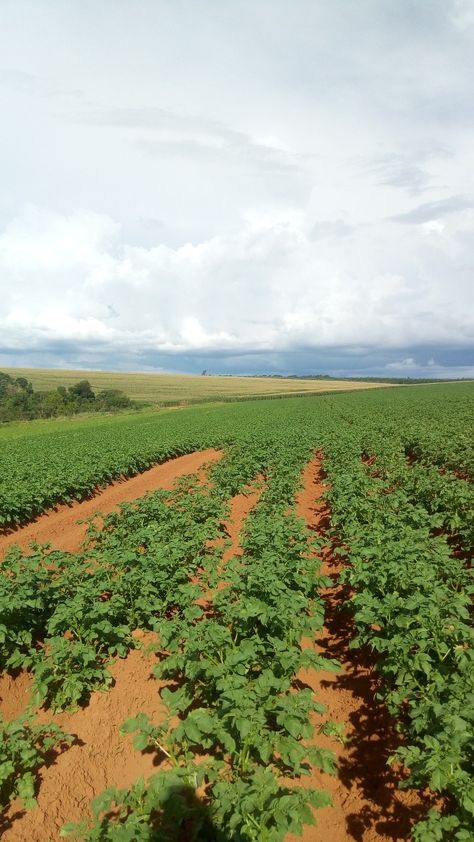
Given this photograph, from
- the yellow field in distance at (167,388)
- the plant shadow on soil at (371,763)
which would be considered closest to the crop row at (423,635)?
the plant shadow on soil at (371,763)

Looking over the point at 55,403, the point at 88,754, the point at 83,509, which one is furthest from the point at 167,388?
the point at 88,754

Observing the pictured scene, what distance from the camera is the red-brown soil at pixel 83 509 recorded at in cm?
1363

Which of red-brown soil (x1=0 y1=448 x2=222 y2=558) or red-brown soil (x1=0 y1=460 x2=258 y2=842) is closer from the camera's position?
red-brown soil (x1=0 y1=460 x2=258 y2=842)

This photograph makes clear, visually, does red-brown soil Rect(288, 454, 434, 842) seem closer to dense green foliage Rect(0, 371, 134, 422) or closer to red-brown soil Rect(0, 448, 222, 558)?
red-brown soil Rect(0, 448, 222, 558)

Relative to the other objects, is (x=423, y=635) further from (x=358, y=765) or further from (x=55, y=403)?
(x=55, y=403)

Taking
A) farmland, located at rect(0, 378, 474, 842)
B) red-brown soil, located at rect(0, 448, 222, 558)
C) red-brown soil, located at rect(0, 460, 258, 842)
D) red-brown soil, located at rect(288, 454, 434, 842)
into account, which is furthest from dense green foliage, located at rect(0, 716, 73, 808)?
red-brown soil, located at rect(0, 448, 222, 558)

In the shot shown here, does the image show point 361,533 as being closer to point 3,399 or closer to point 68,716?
point 68,716

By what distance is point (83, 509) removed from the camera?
1706 centimetres

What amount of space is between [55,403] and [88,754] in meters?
80.2

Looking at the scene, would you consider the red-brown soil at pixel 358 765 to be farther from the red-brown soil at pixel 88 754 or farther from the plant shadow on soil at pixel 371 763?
the red-brown soil at pixel 88 754

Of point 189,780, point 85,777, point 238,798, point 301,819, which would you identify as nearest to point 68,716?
point 85,777

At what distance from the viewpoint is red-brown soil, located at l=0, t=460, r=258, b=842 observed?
187 inches

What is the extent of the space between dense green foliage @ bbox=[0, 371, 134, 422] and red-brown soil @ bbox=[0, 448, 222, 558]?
55817 millimetres

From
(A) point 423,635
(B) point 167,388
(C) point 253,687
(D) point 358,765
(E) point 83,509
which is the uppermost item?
(B) point 167,388
